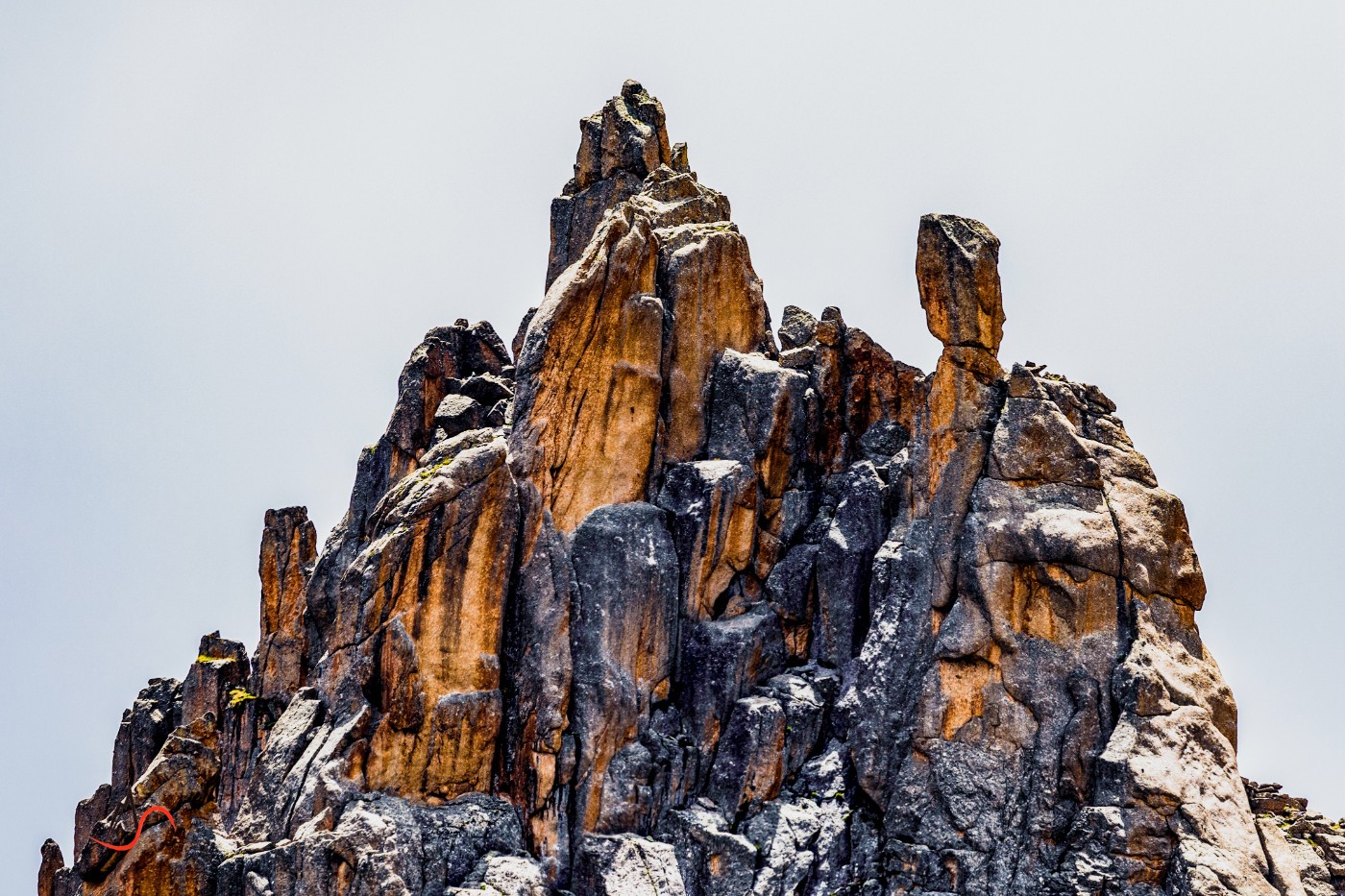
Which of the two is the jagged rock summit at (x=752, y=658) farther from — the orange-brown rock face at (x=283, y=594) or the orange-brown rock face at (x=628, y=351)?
the orange-brown rock face at (x=283, y=594)

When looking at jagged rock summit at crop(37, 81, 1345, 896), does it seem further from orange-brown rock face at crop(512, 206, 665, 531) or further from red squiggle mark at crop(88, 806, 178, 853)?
red squiggle mark at crop(88, 806, 178, 853)

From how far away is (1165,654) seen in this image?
5119 cm

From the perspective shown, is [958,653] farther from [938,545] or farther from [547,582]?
[547,582]

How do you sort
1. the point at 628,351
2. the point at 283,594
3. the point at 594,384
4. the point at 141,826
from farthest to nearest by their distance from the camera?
the point at 283,594
the point at 628,351
the point at 594,384
the point at 141,826

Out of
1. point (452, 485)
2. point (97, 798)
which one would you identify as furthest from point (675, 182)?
point (97, 798)

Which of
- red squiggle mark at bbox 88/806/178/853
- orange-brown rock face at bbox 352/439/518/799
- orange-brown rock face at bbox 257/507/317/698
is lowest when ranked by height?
red squiggle mark at bbox 88/806/178/853

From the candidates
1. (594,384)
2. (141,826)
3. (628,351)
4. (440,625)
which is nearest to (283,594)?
(594,384)

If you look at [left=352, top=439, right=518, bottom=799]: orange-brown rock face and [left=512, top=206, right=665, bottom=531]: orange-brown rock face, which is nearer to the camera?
[left=352, top=439, right=518, bottom=799]: orange-brown rock face

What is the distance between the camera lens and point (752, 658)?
181 ft

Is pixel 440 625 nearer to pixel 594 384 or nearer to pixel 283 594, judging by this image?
pixel 594 384

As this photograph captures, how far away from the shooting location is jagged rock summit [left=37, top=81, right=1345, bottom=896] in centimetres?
4984

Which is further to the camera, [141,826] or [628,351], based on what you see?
[628,351]

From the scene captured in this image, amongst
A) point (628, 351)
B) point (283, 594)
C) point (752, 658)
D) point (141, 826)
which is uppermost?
point (628, 351)

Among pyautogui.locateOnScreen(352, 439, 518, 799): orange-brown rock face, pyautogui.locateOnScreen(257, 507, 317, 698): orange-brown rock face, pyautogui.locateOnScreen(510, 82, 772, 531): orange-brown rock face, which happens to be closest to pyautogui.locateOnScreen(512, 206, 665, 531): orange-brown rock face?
pyautogui.locateOnScreen(510, 82, 772, 531): orange-brown rock face
